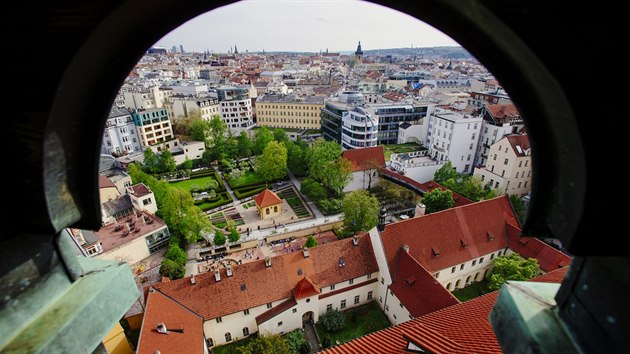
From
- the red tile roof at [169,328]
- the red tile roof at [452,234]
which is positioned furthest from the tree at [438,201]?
the red tile roof at [169,328]

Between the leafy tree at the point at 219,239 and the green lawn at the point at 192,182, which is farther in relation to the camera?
the green lawn at the point at 192,182

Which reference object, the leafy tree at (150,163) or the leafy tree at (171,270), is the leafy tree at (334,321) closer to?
the leafy tree at (171,270)

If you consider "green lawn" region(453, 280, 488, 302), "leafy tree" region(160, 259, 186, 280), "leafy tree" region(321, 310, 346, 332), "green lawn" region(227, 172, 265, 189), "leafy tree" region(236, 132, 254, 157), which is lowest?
"green lawn" region(227, 172, 265, 189)

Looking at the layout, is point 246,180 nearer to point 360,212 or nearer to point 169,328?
point 360,212

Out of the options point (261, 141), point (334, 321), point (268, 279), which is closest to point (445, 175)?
point (334, 321)

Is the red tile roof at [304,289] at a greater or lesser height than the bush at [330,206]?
greater

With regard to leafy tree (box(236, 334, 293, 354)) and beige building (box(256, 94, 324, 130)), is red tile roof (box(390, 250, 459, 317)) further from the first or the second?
beige building (box(256, 94, 324, 130))

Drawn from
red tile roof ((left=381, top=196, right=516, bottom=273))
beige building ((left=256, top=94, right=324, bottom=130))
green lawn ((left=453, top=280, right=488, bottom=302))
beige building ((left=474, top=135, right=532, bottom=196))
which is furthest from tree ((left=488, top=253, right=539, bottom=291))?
beige building ((left=256, top=94, right=324, bottom=130))

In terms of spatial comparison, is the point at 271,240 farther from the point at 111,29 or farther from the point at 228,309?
the point at 111,29

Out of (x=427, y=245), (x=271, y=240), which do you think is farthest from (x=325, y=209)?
(x=427, y=245)
